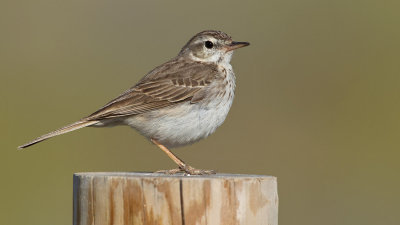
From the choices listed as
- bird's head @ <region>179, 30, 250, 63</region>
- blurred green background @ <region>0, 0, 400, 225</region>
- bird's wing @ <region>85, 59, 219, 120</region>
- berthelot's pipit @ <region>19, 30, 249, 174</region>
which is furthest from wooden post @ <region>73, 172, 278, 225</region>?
blurred green background @ <region>0, 0, 400, 225</region>

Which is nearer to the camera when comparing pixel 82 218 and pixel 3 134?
pixel 82 218

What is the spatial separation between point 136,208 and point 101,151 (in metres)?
10.4

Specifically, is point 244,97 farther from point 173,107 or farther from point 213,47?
point 173,107

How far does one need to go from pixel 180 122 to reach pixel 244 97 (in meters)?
9.14

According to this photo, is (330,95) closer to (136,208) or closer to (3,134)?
(3,134)

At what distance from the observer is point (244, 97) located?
18797 mm

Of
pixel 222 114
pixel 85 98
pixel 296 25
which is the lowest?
pixel 222 114

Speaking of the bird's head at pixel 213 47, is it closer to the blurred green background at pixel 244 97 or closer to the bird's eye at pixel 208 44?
the bird's eye at pixel 208 44

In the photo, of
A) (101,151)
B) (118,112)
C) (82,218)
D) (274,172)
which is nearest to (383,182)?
(274,172)

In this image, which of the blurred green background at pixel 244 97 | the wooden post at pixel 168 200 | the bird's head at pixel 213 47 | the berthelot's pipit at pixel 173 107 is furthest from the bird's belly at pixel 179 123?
the blurred green background at pixel 244 97

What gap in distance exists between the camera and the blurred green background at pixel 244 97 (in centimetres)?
1560

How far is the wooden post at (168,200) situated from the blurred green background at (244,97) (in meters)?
7.70

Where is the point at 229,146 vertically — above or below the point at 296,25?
below

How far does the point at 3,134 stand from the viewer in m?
16.7
